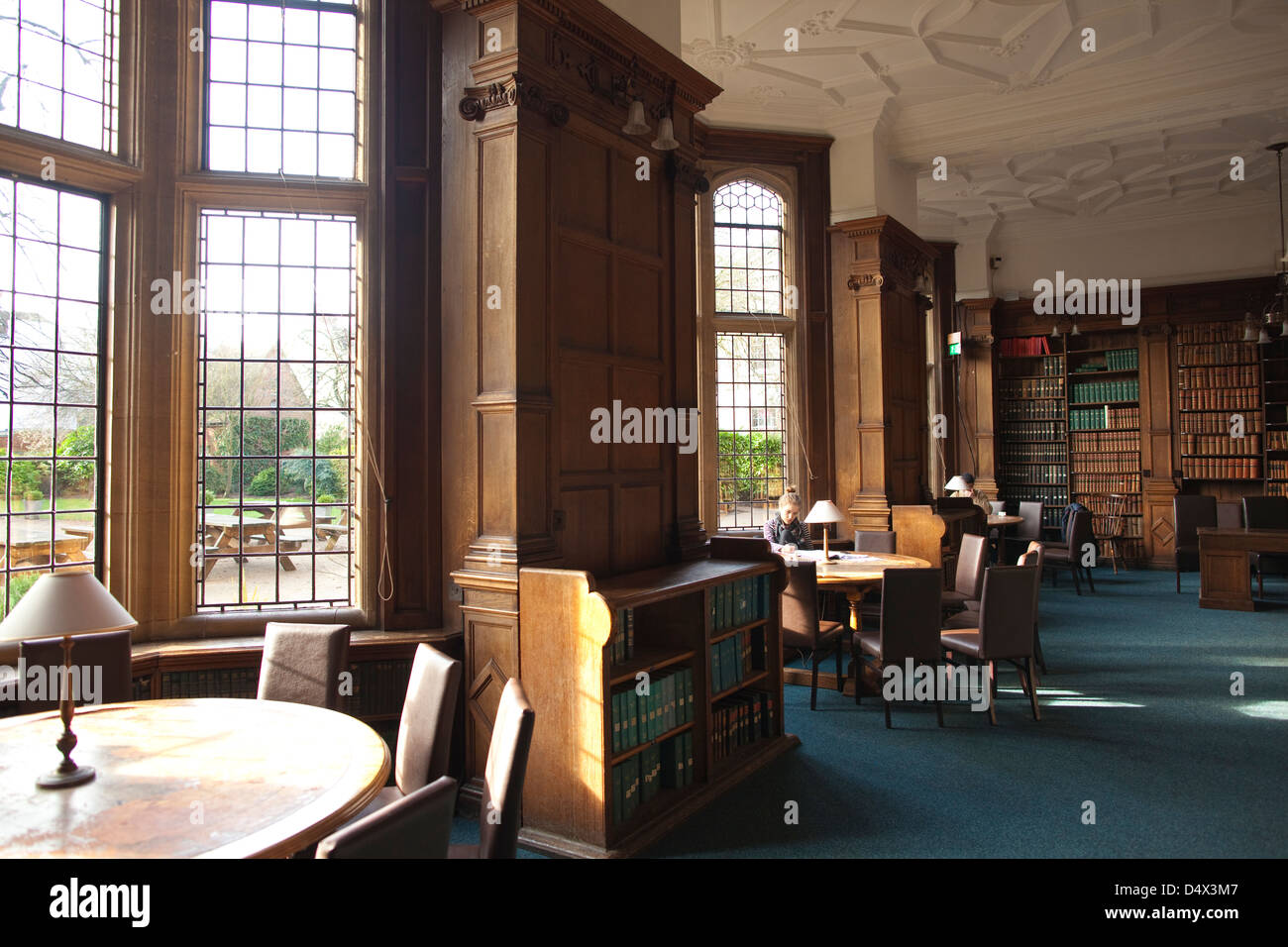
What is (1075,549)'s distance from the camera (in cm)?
963

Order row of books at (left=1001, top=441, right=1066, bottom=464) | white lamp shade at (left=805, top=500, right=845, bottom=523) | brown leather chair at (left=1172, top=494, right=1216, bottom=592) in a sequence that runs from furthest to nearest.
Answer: row of books at (left=1001, top=441, right=1066, bottom=464) → brown leather chair at (left=1172, top=494, right=1216, bottom=592) → white lamp shade at (left=805, top=500, right=845, bottom=523)

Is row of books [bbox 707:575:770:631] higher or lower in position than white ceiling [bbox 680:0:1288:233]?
lower

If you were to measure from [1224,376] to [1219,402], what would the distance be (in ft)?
1.08

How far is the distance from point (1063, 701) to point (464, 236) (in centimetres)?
463

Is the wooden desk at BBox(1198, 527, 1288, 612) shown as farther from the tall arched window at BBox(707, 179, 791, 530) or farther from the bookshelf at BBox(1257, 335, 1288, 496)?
the tall arched window at BBox(707, 179, 791, 530)

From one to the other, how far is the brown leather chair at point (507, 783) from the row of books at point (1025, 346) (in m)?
11.4

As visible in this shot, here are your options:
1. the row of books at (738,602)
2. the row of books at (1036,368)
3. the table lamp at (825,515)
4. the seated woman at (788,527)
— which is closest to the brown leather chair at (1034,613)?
the table lamp at (825,515)

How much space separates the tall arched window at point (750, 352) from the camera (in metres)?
Result: 7.93

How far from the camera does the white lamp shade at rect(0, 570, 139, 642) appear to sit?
Answer: 2.20 meters

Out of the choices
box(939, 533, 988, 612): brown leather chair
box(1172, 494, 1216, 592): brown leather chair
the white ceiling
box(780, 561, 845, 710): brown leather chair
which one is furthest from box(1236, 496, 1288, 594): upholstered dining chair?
box(780, 561, 845, 710): brown leather chair

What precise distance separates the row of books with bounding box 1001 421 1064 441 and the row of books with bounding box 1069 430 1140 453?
0.20m

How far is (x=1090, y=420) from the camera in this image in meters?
11.6

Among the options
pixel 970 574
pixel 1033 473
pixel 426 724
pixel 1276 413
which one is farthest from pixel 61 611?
pixel 1276 413
